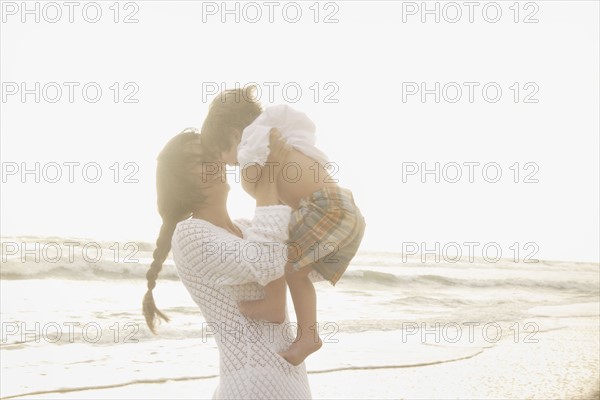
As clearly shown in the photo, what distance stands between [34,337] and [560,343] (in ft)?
17.4

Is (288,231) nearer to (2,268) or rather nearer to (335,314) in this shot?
(335,314)

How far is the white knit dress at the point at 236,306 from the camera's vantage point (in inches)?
67.3

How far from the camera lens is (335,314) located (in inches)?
363

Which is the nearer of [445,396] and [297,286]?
[297,286]

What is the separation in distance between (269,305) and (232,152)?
0.45m

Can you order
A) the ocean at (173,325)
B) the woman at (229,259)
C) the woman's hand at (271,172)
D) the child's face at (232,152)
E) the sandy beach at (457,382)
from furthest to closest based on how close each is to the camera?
the ocean at (173,325) → the sandy beach at (457,382) → the child's face at (232,152) → the woman's hand at (271,172) → the woman at (229,259)

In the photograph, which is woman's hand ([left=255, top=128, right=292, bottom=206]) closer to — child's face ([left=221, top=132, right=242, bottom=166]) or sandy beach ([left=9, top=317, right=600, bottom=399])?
child's face ([left=221, top=132, right=242, bottom=166])

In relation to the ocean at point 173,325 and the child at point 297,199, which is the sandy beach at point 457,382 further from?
the child at point 297,199

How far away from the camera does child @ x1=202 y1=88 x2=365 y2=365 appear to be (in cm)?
178

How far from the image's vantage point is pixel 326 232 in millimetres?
1866

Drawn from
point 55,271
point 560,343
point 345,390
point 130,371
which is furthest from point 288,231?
point 55,271

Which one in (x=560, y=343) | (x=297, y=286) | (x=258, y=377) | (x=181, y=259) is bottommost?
(x=560, y=343)

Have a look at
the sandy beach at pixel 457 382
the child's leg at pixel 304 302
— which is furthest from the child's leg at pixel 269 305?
the sandy beach at pixel 457 382

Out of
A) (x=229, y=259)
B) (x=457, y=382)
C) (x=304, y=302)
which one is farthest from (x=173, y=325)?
(x=229, y=259)
